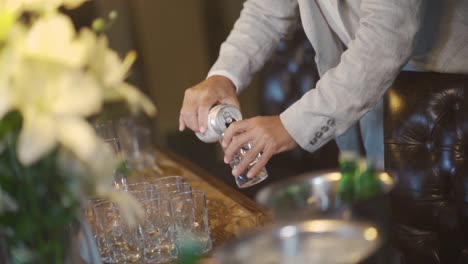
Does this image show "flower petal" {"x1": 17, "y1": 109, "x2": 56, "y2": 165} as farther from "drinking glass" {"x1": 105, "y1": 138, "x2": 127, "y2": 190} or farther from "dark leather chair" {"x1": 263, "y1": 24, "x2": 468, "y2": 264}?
"dark leather chair" {"x1": 263, "y1": 24, "x2": 468, "y2": 264}

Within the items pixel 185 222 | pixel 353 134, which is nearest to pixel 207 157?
pixel 353 134

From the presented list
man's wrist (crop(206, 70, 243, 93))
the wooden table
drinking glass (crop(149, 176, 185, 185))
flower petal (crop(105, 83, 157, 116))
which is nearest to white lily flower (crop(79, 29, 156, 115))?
flower petal (crop(105, 83, 157, 116))

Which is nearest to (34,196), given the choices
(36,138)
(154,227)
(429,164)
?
(36,138)

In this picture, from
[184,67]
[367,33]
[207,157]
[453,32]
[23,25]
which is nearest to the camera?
[23,25]

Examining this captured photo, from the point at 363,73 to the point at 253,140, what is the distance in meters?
0.26

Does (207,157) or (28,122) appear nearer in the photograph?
(28,122)

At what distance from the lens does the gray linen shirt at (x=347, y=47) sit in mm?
1479

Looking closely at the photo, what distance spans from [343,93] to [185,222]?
1.45 ft

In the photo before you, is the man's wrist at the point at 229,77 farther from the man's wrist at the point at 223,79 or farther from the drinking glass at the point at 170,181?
the drinking glass at the point at 170,181

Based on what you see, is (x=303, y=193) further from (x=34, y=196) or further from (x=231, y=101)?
(x=231, y=101)

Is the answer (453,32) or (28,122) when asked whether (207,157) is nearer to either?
(453,32)

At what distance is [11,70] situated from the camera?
2.33 feet

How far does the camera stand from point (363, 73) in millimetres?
1482

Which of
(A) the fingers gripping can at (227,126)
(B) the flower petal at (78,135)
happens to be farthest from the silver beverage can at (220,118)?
(B) the flower petal at (78,135)
